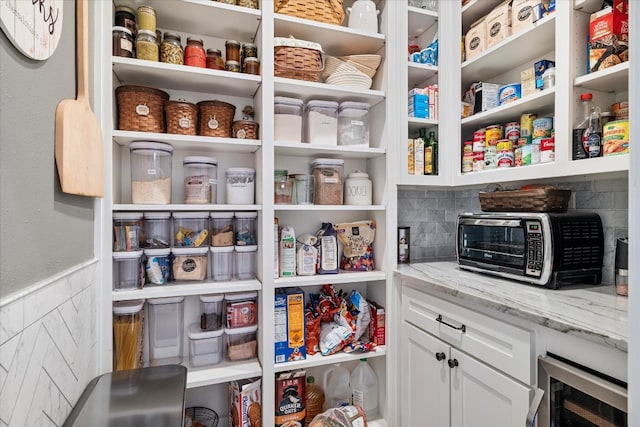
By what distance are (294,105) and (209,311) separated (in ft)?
3.66

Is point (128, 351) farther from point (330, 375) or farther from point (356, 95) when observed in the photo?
point (356, 95)

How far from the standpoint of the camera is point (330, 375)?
1.95 metres

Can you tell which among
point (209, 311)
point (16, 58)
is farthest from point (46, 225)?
point (209, 311)

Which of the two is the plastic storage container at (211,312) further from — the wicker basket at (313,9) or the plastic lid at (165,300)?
the wicker basket at (313,9)

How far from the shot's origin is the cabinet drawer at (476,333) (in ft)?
3.53

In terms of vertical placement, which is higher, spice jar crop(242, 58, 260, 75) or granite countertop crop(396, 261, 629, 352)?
spice jar crop(242, 58, 260, 75)

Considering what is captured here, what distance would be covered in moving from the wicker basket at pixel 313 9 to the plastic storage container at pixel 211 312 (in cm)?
143

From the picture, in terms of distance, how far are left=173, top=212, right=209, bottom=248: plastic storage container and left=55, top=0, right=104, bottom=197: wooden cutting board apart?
0.39 metres

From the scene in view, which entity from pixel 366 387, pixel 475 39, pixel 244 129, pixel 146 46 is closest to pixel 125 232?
pixel 244 129

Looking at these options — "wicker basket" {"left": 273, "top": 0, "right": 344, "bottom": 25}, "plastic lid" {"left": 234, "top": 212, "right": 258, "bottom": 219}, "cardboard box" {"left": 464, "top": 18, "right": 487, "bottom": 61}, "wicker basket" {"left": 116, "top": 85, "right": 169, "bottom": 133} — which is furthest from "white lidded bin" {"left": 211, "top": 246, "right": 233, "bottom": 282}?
"cardboard box" {"left": 464, "top": 18, "right": 487, "bottom": 61}

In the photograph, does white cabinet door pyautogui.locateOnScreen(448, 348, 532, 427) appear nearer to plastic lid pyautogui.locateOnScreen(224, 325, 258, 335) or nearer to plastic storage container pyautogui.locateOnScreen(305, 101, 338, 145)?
plastic lid pyautogui.locateOnScreen(224, 325, 258, 335)

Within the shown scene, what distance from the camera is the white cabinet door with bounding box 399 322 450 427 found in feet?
4.64

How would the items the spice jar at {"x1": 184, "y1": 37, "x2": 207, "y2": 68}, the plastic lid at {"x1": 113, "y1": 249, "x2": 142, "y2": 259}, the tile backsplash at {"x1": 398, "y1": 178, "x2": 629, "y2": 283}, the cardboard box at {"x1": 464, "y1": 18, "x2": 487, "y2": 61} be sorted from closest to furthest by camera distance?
1. the plastic lid at {"x1": 113, "y1": 249, "x2": 142, "y2": 259}
2. the spice jar at {"x1": 184, "y1": 37, "x2": 207, "y2": 68}
3. the cardboard box at {"x1": 464, "y1": 18, "x2": 487, "y2": 61}
4. the tile backsplash at {"x1": 398, "y1": 178, "x2": 629, "y2": 283}

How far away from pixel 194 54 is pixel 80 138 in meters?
0.71
